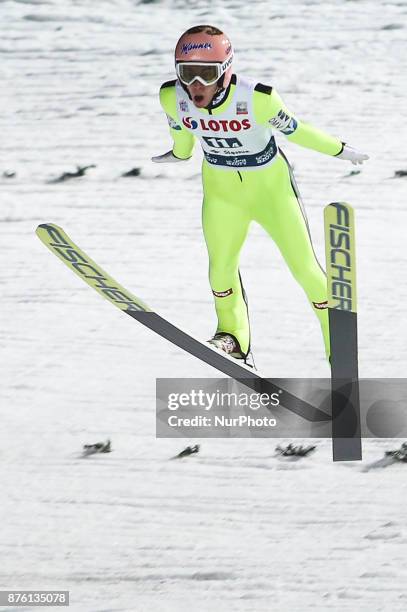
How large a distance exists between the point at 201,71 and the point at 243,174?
890 mm

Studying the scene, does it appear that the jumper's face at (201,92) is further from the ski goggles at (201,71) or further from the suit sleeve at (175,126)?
the suit sleeve at (175,126)

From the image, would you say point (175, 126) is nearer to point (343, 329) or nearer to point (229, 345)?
point (229, 345)

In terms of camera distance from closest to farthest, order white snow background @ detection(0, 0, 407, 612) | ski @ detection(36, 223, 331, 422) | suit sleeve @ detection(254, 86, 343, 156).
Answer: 1. suit sleeve @ detection(254, 86, 343, 156)
2. ski @ detection(36, 223, 331, 422)
3. white snow background @ detection(0, 0, 407, 612)

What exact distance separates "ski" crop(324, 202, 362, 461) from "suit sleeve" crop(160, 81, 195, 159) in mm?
1139

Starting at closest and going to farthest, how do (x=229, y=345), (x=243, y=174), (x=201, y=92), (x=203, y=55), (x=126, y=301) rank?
(x=203, y=55), (x=201, y=92), (x=243, y=174), (x=126, y=301), (x=229, y=345)

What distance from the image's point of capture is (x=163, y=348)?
455 inches

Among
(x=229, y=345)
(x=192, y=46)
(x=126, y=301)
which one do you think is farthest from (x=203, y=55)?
(x=229, y=345)

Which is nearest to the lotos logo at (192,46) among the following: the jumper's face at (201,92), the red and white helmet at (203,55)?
the red and white helmet at (203,55)

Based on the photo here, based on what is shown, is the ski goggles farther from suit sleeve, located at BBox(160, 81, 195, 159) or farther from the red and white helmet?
suit sleeve, located at BBox(160, 81, 195, 159)

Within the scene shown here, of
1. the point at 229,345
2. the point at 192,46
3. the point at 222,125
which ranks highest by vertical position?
the point at 192,46

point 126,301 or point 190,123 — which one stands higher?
point 190,123

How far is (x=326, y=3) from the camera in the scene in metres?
15.2

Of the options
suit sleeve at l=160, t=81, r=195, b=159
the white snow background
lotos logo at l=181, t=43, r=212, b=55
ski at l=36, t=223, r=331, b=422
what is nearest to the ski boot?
ski at l=36, t=223, r=331, b=422

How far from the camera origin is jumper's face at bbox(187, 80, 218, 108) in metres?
8.82
